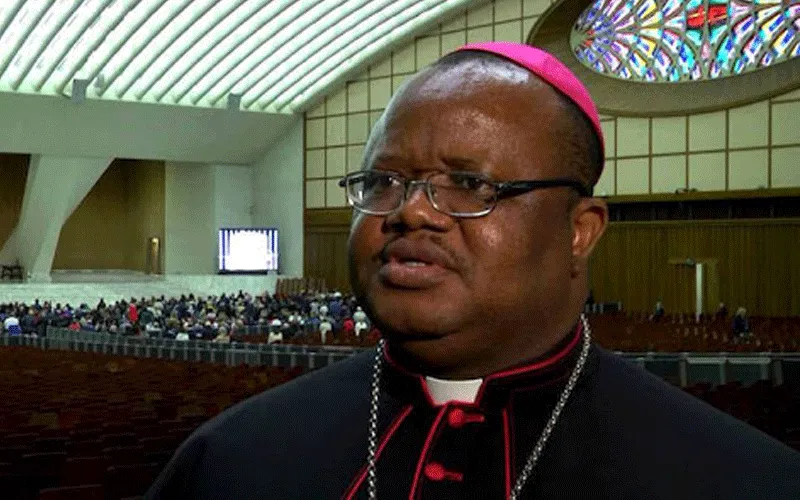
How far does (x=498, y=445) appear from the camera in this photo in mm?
1424

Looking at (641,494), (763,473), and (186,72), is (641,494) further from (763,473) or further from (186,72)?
(186,72)

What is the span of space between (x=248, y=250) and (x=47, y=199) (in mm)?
8407

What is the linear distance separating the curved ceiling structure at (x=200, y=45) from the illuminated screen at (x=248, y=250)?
5493mm

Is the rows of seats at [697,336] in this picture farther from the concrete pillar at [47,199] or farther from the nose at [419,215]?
the concrete pillar at [47,199]

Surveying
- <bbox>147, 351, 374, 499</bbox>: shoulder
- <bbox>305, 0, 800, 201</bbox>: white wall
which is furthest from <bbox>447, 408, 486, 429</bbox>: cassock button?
<bbox>305, 0, 800, 201</bbox>: white wall

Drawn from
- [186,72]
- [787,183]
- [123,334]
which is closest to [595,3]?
[787,183]

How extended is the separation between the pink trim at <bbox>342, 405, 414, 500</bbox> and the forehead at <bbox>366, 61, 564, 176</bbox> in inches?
14.6

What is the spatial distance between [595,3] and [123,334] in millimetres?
21336

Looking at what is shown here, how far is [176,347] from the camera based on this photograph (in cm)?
1795

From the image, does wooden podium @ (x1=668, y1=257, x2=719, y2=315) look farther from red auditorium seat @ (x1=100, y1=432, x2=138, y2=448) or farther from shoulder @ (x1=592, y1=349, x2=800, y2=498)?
shoulder @ (x1=592, y1=349, x2=800, y2=498)

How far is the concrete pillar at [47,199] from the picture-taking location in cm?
4059

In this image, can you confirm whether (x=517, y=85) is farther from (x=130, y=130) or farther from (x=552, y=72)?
(x=130, y=130)

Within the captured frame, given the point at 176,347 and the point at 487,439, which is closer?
the point at 487,439

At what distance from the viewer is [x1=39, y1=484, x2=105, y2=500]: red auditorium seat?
13.3ft
